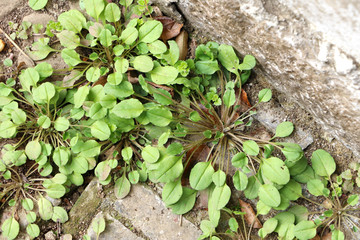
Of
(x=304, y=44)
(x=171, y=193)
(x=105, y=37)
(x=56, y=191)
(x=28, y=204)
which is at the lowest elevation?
(x=28, y=204)

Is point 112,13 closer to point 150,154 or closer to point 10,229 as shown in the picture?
point 150,154

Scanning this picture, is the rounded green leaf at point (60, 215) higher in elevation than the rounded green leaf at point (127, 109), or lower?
lower

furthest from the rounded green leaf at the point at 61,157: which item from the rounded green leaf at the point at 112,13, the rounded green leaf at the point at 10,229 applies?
the rounded green leaf at the point at 112,13

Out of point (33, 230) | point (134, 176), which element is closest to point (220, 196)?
point (134, 176)

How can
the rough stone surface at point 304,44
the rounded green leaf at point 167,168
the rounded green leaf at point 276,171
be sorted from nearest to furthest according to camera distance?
the rough stone surface at point 304,44, the rounded green leaf at point 276,171, the rounded green leaf at point 167,168

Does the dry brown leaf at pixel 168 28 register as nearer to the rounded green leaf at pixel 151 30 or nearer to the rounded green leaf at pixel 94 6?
the rounded green leaf at pixel 151 30
